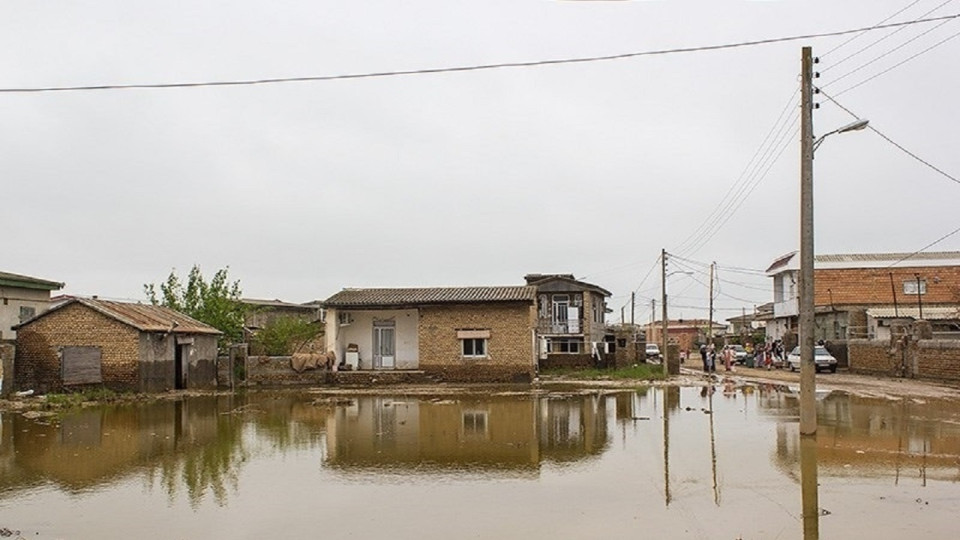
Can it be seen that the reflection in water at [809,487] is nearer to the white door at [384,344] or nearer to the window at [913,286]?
the white door at [384,344]

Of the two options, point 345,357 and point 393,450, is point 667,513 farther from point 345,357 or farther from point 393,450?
point 345,357

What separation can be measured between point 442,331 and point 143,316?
12.8 m

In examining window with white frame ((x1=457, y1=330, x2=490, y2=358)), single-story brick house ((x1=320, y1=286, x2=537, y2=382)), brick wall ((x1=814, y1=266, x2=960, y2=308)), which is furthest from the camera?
brick wall ((x1=814, y1=266, x2=960, y2=308))

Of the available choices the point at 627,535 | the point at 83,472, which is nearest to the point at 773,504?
the point at 627,535

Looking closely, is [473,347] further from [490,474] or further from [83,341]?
[490,474]

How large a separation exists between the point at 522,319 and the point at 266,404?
13966 millimetres

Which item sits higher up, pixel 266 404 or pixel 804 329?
pixel 804 329

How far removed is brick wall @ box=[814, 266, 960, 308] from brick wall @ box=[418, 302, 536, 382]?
18.8 m

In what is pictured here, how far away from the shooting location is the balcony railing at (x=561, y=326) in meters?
49.1

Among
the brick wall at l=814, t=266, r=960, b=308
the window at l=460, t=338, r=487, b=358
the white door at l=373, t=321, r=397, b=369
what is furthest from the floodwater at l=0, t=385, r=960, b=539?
the brick wall at l=814, t=266, r=960, b=308

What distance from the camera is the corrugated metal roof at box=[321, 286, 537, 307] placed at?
1478 inches

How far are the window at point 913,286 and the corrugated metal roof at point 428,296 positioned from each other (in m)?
22.2

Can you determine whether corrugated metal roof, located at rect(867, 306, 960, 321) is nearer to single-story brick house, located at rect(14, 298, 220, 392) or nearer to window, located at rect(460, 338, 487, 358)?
window, located at rect(460, 338, 487, 358)

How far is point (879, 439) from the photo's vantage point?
15422 millimetres
